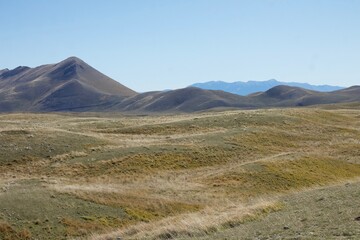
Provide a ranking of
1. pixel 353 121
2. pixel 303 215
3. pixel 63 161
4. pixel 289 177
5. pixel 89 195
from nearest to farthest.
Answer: pixel 303 215
pixel 89 195
pixel 289 177
pixel 63 161
pixel 353 121

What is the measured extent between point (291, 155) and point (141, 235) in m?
32.7

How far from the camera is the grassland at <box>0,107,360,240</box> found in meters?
20.7

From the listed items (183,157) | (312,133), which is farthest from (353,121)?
(183,157)

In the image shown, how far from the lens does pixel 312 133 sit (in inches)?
2761

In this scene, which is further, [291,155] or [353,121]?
[353,121]

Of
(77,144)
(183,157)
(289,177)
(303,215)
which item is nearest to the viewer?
(303,215)

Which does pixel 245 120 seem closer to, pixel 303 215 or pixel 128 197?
pixel 128 197

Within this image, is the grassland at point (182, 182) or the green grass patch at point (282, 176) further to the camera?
the green grass patch at point (282, 176)

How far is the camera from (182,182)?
3984cm

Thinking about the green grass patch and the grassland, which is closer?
the grassland

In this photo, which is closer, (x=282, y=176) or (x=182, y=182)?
(x=182, y=182)

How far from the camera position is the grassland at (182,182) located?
67.9ft

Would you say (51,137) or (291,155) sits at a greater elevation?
(51,137)

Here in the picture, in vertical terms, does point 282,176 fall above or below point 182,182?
below
